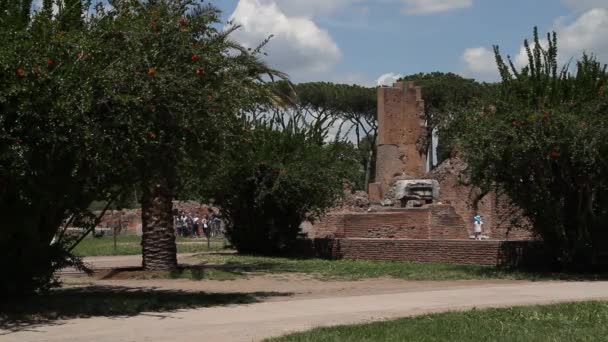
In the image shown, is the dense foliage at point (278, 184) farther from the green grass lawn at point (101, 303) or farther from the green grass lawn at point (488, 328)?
the green grass lawn at point (488, 328)

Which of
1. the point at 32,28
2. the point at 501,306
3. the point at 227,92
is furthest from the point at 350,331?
the point at 32,28

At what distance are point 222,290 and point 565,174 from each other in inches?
309

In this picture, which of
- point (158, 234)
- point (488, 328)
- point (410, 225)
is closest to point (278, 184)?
point (410, 225)

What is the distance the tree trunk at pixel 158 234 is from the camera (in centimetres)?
2100

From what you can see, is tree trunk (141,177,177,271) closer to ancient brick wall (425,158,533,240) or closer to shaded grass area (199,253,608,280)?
shaded grass area (199,253,608,280)

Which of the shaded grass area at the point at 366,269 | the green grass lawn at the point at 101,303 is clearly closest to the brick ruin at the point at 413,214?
the shaded grass area at the point at 366,269

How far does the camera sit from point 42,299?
44.1 feet

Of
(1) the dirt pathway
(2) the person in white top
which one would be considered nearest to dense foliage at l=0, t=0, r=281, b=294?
(1) the dirt pathway

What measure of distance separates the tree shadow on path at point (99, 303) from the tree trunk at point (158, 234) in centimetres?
484

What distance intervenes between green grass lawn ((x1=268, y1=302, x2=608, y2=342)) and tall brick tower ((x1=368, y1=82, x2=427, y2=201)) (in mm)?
39642

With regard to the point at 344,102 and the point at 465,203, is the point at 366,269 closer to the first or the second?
the point at 465,203

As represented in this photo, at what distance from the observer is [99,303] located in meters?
13.2

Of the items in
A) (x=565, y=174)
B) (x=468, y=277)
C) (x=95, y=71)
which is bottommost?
(x=468, y=277)

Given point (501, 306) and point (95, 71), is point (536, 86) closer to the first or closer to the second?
point (501, 306)
